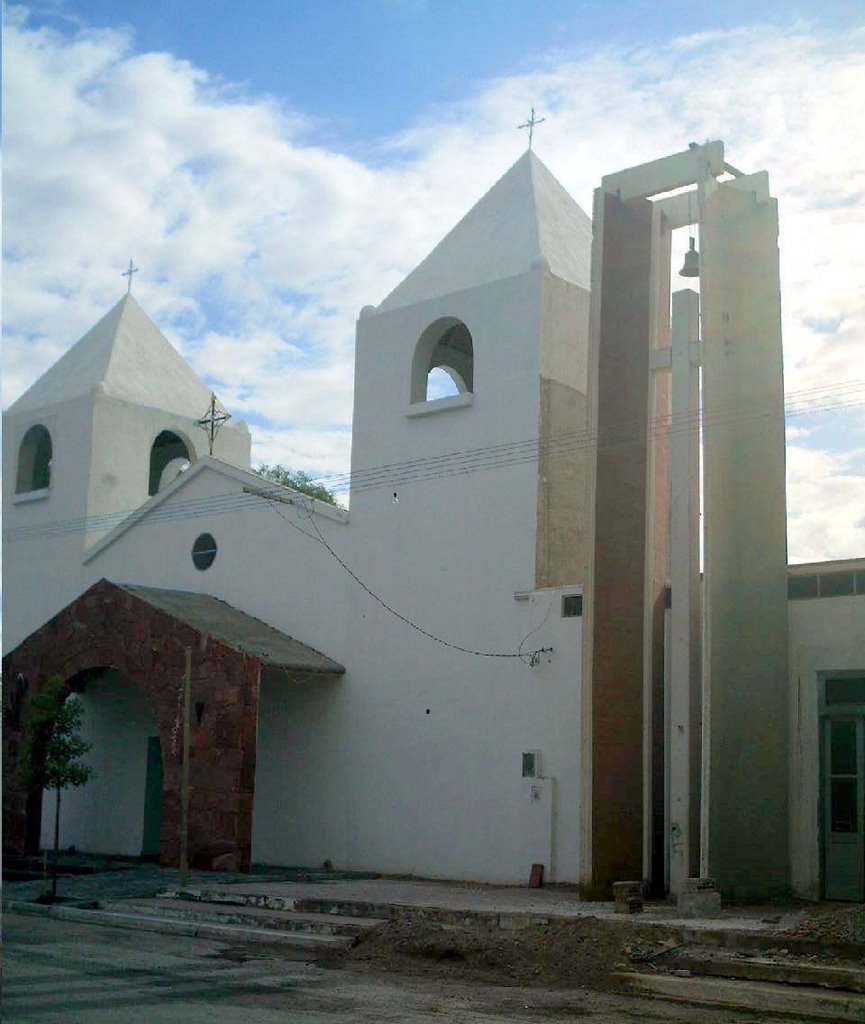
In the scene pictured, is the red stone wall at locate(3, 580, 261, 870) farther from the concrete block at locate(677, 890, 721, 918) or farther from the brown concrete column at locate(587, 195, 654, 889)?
the concrete block at locate(677, 890, 721, 918)

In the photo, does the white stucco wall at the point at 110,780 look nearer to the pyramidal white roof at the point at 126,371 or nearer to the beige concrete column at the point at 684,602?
the pyramidal white roof at the point at 126,371

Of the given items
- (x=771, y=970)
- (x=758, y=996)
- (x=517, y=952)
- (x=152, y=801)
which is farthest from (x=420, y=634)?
(x=758, y=996)

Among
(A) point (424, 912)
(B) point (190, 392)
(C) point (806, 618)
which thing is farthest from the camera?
(B) point (190, 392)

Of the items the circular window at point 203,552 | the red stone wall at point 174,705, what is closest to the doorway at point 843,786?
the red stone wall at point 174,705

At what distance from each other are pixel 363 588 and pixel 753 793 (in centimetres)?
846

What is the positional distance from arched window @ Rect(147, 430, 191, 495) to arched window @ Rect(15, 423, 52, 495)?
230 cm

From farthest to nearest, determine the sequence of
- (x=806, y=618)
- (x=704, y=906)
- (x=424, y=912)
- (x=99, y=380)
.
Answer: (x=99, y=380) < (x=806, y=618) < (x=424, y=912) < (x=704, y=906)

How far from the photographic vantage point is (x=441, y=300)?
21453 mm

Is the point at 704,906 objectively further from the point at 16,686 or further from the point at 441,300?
the point at 16,686

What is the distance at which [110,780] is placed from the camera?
25.5 m

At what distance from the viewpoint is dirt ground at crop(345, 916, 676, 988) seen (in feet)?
37.4

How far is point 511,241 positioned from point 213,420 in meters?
9.33

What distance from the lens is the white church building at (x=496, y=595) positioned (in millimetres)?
15555

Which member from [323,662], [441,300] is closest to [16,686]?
[323,662]
